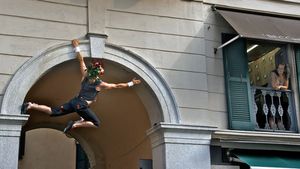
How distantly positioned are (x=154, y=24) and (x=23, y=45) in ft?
8.39

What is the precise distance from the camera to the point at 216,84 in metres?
10.4

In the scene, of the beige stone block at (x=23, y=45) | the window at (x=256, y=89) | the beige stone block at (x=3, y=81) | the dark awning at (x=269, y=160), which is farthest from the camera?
the window at (x=256, y=89)

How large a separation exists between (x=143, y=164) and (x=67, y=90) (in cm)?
241

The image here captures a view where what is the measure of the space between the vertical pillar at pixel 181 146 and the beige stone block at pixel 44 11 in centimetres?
250

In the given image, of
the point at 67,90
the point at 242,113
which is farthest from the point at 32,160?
the point at 242,113

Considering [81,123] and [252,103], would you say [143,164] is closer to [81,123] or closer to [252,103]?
[81,123]

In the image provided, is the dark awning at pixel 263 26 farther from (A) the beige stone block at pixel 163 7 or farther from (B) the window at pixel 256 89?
(A) the beige stone block at pixel 163 7

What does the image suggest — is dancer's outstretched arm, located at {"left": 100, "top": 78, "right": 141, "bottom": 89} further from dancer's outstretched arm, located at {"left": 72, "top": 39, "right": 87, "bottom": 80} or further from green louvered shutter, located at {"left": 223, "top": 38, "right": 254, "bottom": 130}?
green louvered shutter, located at {"left": 223, "top": 38, "right": 254, "bottom": 130}

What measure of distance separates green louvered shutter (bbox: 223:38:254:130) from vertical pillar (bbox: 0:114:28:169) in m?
4.01

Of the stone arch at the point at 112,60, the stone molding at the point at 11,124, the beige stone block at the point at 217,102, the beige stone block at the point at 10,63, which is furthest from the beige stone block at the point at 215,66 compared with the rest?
the stone molding at the point at 11,124

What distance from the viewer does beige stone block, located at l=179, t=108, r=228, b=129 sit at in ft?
32.4

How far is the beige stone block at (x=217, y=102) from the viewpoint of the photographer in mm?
10219

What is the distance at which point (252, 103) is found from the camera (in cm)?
1048

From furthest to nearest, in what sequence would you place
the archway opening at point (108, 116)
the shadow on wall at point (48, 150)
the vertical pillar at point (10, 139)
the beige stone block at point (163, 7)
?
the shadow on wall at point (48, 150)
the archway opening at point (108, 116)
the beige stone block at point (163, 7)
the vertical pillar at point (10, 139)
